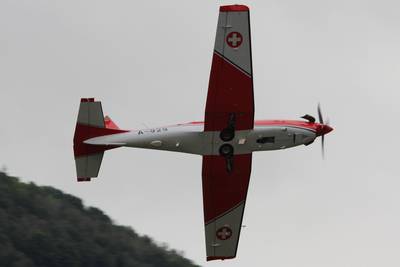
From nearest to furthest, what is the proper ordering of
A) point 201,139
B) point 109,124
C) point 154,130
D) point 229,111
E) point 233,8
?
1. point 233,8
2. point 229,111
3. point 201,139
4. point 154,130
5. point 109,124

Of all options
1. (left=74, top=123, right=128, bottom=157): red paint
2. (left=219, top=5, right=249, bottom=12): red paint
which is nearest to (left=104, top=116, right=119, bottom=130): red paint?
(left=74, top=123, right=128, bottom=157): red paint

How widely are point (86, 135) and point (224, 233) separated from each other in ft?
19.9

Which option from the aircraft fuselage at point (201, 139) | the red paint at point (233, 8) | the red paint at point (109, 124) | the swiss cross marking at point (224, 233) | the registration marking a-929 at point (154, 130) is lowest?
the swiss cross marking at point (224, 233)

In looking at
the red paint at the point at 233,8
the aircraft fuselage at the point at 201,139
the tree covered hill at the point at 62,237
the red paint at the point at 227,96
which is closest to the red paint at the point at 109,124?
the aircraft fuselage at the point at 201,139

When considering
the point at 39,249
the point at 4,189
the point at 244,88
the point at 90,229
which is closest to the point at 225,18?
the point at 244,88

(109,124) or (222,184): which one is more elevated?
(109,124)

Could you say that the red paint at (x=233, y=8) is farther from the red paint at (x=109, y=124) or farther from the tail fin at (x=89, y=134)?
the red paint at (x=109, y=124)

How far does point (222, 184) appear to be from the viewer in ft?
126

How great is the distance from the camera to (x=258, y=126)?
1453 inches

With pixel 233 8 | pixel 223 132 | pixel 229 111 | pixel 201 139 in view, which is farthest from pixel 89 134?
pixel 233 8

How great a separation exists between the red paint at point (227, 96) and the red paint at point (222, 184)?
1538 millimetres

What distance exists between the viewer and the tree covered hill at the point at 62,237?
253 feet

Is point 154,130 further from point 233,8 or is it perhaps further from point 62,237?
point 62,237

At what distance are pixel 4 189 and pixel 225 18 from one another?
56.7 meters
